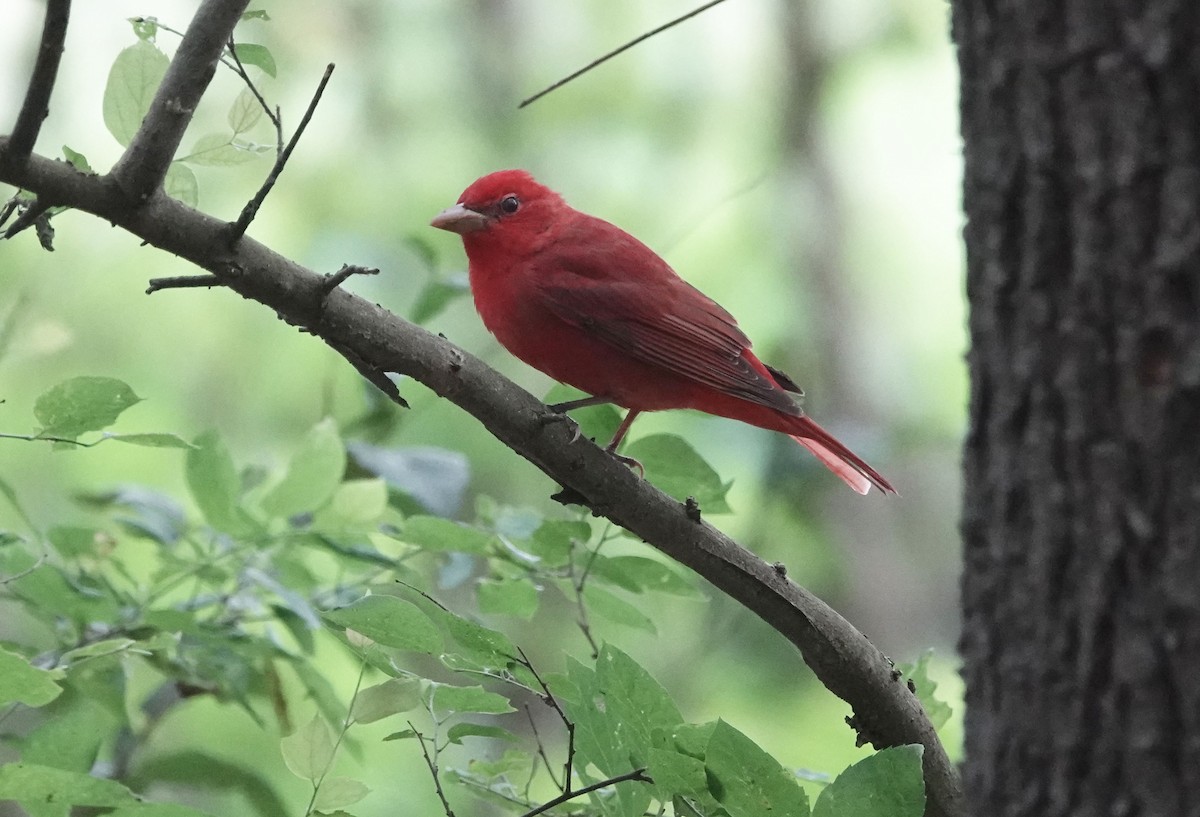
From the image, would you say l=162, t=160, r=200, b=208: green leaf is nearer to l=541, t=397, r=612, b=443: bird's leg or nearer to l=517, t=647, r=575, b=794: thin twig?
l=541, t=397, r=612, b=443: bird's leg

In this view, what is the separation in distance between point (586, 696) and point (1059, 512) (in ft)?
2.18

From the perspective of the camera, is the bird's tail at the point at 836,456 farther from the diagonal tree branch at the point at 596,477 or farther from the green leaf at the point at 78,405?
the green leaf at the point at 78,405

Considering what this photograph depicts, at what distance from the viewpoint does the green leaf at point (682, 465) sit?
7.38 feet

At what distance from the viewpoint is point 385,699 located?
181 centimetres

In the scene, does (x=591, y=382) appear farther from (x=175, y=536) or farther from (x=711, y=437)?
(x=711, y=437)

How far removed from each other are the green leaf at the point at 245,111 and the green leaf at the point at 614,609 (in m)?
0.98

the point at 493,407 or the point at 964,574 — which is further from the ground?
the point at 493,407

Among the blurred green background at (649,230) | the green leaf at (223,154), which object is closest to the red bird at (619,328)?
the green leaf at (223,154)

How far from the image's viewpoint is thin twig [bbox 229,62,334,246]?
5.32 ft

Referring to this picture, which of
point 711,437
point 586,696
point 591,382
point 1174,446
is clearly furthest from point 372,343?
point 711,437

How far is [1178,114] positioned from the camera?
54.0 inches

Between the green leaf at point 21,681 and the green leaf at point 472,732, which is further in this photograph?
the green leaf at point 472,732

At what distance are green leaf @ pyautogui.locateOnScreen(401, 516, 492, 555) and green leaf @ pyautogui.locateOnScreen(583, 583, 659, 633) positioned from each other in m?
0.22

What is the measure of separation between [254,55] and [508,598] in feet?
3.32
